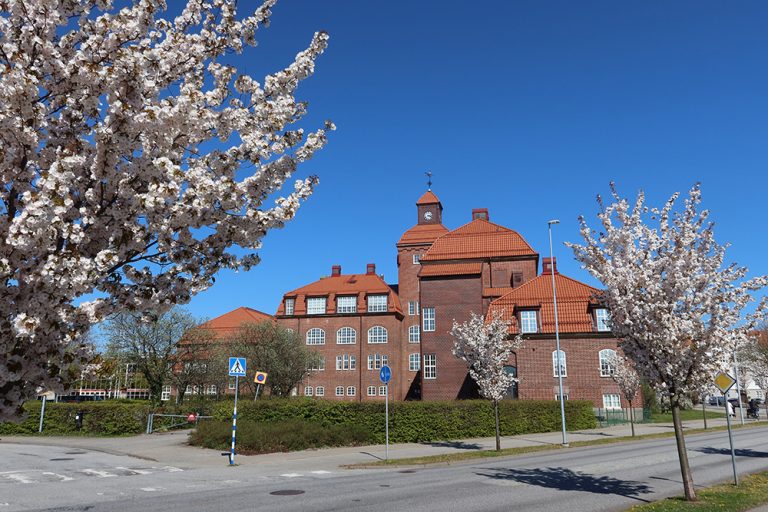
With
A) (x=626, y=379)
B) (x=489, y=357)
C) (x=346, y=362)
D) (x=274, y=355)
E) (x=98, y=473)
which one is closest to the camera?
(x=98, y=473)

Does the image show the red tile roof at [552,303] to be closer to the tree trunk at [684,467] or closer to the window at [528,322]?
the window at [528,322]

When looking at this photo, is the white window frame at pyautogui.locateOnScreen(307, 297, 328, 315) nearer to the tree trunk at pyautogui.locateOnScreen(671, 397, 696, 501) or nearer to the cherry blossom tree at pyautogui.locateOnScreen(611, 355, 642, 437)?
the cherry blossom tree at pyautogui.locateOnScreen(611, 355, 642, 437)

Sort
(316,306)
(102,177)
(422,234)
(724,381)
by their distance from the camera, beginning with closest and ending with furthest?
(102,177) → (724,381) → (316,306) → (422,234)

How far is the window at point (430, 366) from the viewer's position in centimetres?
4700

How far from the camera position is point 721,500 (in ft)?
36.4

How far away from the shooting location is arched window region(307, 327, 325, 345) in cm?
5984

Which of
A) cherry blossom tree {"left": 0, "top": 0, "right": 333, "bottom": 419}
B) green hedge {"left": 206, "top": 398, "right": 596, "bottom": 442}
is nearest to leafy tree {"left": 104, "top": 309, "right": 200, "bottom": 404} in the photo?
green hedge {"left": 206, "top": 398, "right": 596, "bottom": 442}

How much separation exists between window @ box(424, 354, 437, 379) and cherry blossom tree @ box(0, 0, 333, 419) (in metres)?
43.5

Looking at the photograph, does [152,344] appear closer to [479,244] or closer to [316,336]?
[316,336]

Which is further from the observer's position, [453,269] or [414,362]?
[414,362]

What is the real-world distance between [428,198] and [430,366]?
2430 centimetres

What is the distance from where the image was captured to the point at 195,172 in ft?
14.0

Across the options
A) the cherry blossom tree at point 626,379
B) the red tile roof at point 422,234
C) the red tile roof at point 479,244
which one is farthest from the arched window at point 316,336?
the cherry blossom tree at point 626,379

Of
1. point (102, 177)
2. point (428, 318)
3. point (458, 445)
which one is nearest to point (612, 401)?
point (428, 318)
